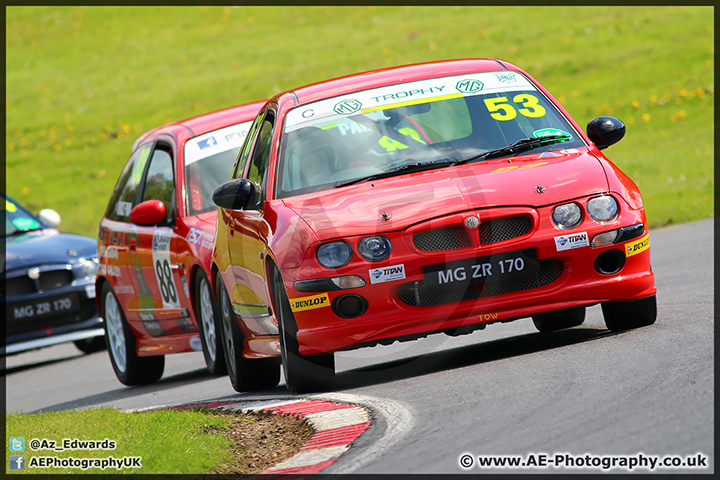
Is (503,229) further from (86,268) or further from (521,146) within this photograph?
(86,268)

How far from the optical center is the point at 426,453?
4.94m

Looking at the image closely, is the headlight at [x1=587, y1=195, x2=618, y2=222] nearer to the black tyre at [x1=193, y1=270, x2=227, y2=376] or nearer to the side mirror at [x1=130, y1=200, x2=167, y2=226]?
the black tyre at [x1=193, y1=270, x2=227, y2=376]

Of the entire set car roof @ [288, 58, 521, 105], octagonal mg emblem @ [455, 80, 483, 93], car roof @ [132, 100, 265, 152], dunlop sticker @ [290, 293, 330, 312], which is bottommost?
dunlop sticker @ [290, 293, 330, 312]

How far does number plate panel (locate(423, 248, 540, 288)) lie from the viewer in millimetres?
6484

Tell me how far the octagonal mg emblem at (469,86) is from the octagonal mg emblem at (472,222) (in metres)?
1.58

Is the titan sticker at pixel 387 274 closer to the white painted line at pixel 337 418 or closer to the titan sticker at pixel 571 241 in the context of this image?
the white painted line at pixel 337 418

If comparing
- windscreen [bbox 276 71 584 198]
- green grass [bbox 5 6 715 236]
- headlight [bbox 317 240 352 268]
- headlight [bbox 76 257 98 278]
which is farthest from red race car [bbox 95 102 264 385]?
green grass [bbox 5 6 715 236]

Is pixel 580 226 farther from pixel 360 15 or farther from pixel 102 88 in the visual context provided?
pixel 360 15

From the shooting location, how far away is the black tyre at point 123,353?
10.4m

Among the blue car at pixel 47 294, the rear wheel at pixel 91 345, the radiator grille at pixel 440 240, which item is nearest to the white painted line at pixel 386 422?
the radiator grille at pixel 440 240

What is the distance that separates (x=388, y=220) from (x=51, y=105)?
39.3 metres

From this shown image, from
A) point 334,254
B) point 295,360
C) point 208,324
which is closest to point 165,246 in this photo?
point 208,324

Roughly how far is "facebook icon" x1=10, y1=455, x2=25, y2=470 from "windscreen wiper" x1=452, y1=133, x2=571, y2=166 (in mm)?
2977
